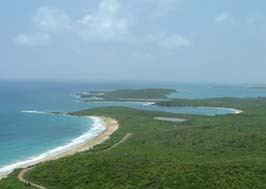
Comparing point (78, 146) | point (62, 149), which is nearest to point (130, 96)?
point (78, 146)

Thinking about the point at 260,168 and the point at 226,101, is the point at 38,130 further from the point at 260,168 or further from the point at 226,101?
the point at 226,101

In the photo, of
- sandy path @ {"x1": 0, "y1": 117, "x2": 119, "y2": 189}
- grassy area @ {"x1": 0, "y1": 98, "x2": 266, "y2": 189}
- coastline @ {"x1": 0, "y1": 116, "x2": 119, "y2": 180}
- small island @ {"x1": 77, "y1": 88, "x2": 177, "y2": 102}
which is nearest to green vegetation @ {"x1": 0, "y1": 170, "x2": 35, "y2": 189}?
grassy area @ {"x1": 0, "y1": 98, "x2": 266, "y2": 189}

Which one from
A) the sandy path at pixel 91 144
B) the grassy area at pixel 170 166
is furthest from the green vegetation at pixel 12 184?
the sandy path at pixel 91 144

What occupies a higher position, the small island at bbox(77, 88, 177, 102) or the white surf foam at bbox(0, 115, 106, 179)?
the small island at bbox(77, 88, 177, 102)

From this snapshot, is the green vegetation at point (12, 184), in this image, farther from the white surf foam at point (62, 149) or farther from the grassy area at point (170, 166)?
the white surf foam at point (62, 149)

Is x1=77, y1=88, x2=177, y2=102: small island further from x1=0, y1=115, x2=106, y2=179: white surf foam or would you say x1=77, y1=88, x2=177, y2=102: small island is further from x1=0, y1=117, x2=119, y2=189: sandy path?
x1=0, y1=115, x2=106, y2=179: white surf foam

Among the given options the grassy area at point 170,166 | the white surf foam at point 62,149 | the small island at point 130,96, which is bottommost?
the white surf foam at point 62,149

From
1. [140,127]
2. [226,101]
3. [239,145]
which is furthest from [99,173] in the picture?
[226,101]

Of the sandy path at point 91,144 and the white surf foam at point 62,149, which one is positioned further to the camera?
the white surf foam at point 62,149
